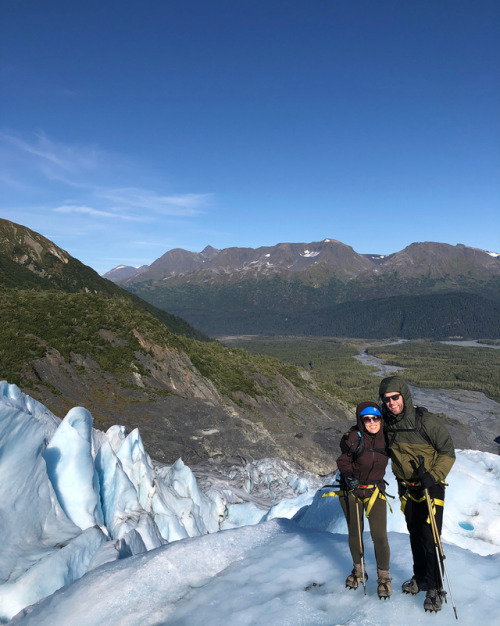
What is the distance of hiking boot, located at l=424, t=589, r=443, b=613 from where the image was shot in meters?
4.86

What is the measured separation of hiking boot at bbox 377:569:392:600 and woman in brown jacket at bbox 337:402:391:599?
13 mm

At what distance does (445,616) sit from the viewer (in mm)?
4812

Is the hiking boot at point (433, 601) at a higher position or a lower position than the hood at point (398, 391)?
lower

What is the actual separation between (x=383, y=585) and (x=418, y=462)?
65.8 inches

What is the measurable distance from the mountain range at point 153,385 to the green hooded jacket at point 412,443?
24.3 m

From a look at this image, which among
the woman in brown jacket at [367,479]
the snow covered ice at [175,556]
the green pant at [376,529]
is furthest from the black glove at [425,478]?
the snow covered ice at [175,556]

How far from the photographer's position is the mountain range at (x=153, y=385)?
98.7ft

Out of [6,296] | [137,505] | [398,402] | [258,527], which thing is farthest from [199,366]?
[398,402]

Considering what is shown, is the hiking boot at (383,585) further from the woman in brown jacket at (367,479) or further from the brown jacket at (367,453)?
the brown jacket at (367,453)

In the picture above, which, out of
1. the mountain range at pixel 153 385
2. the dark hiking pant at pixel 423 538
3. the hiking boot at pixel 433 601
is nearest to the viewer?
the hiking boot at pixel 433 601

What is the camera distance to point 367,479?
17.8ft

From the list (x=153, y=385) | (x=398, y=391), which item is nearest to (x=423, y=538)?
(x=398, y=391)

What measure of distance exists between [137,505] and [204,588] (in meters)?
8.40

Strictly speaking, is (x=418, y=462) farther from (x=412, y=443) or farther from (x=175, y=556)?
(x=175, y=556)
